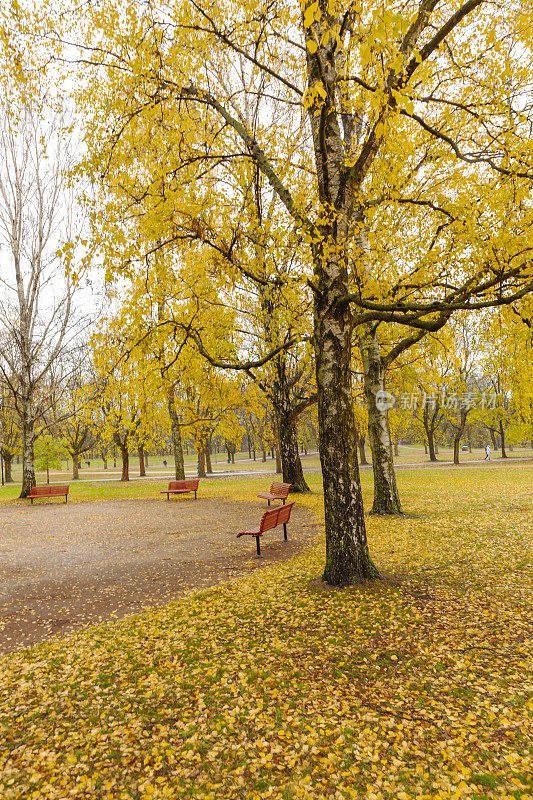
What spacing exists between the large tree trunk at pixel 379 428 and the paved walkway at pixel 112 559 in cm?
228

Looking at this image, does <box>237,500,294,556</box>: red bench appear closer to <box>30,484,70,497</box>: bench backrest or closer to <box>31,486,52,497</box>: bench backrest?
<box>30,484,70,497</box>: bench backrest

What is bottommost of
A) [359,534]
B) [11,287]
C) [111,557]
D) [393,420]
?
[111,557]

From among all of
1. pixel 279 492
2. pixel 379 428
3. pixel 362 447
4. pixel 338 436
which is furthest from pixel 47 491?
pixel 362 447

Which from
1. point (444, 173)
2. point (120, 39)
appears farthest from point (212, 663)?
point (444, 173)

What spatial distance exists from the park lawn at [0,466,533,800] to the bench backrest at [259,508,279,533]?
1.76m

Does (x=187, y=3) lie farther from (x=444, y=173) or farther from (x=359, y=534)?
(x=359, y=534)

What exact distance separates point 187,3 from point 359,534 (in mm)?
8319

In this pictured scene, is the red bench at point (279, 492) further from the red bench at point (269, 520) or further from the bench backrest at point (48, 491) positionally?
the bench backrest at point (48, 491)

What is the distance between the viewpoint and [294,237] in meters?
6.63

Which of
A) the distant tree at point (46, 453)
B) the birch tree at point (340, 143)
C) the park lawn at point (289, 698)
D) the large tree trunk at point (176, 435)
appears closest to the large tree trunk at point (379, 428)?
the birch tree at point (340, 143)

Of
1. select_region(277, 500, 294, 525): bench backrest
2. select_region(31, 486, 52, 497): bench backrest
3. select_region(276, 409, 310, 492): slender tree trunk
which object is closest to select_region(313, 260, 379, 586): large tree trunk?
select_region(277, 500, 294, 525): bench backrest

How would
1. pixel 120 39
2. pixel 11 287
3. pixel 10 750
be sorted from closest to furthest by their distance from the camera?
pixel 10 750 < pixel 120 39 < pixel 11 287

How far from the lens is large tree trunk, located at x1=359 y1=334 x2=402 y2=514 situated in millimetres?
10906

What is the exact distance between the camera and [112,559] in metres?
8.44
